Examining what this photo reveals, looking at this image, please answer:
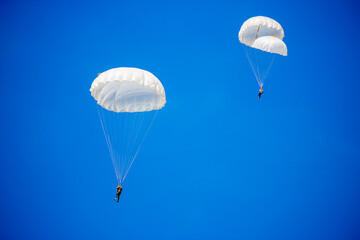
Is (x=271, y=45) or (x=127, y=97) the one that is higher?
(x=271, y=45)

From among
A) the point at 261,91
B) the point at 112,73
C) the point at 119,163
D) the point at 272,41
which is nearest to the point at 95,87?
the point at 112,73

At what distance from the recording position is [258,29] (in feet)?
47.3

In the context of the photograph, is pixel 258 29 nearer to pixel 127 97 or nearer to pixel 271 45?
pixel 271 45

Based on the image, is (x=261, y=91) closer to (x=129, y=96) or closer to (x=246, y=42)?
(x=246, y=42)

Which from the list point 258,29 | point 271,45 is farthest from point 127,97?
point 258,29

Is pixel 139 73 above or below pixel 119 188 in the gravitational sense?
above

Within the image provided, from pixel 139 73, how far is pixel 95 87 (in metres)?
1.64

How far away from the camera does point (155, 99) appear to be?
35.9ft

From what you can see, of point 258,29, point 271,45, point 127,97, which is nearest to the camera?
point 127,97

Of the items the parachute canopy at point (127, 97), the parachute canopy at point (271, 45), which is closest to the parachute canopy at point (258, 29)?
the parachute canopy at point (271, 45)

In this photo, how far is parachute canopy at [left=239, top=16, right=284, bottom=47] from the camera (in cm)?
1377

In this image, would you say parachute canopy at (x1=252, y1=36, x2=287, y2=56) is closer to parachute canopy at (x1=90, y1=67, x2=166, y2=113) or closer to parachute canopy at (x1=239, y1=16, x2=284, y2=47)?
parachute canopy at (x1=239, y1=16, x2=284, y2=47)

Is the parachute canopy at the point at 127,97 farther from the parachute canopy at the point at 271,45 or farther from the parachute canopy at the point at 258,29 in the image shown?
the parachute canopy at the point at 258,29

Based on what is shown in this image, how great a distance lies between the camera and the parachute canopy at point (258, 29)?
45.2 ft
